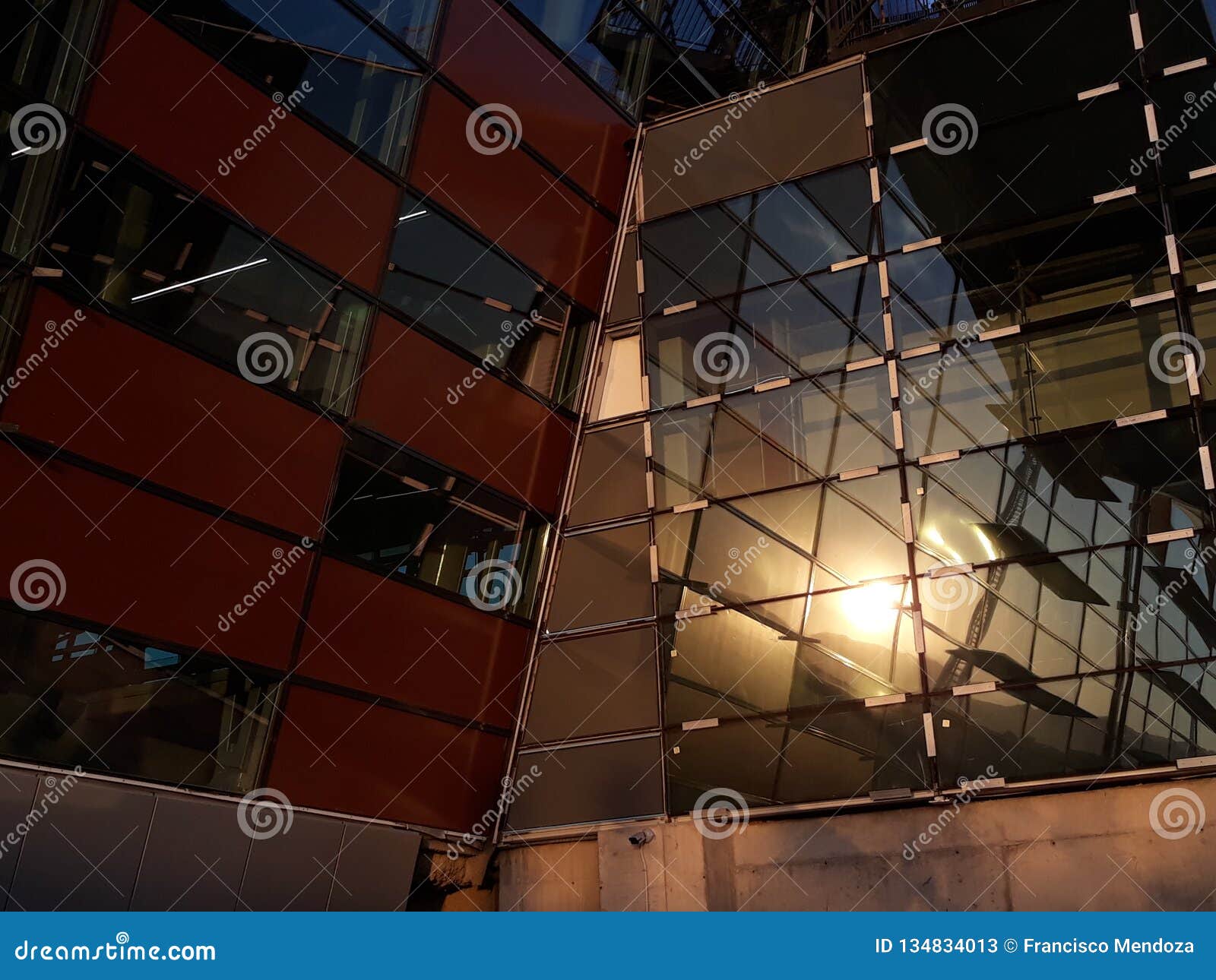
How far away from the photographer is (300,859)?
14.0m

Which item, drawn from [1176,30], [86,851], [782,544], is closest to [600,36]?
[1176,30]

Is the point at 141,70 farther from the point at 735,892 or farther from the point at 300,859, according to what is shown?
the point at 735,892

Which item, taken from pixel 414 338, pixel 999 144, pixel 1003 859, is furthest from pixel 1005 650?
pixel 414 338

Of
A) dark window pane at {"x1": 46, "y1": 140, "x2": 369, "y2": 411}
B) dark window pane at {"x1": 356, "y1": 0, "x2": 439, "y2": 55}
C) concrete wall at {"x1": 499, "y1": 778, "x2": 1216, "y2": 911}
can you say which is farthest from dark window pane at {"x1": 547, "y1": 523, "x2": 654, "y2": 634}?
dark window pane at {"x1": 356, "y1": 0, "x2": 439, "y2": 55}

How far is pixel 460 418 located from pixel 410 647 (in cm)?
315

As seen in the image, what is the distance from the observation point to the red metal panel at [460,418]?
15.8 metres
